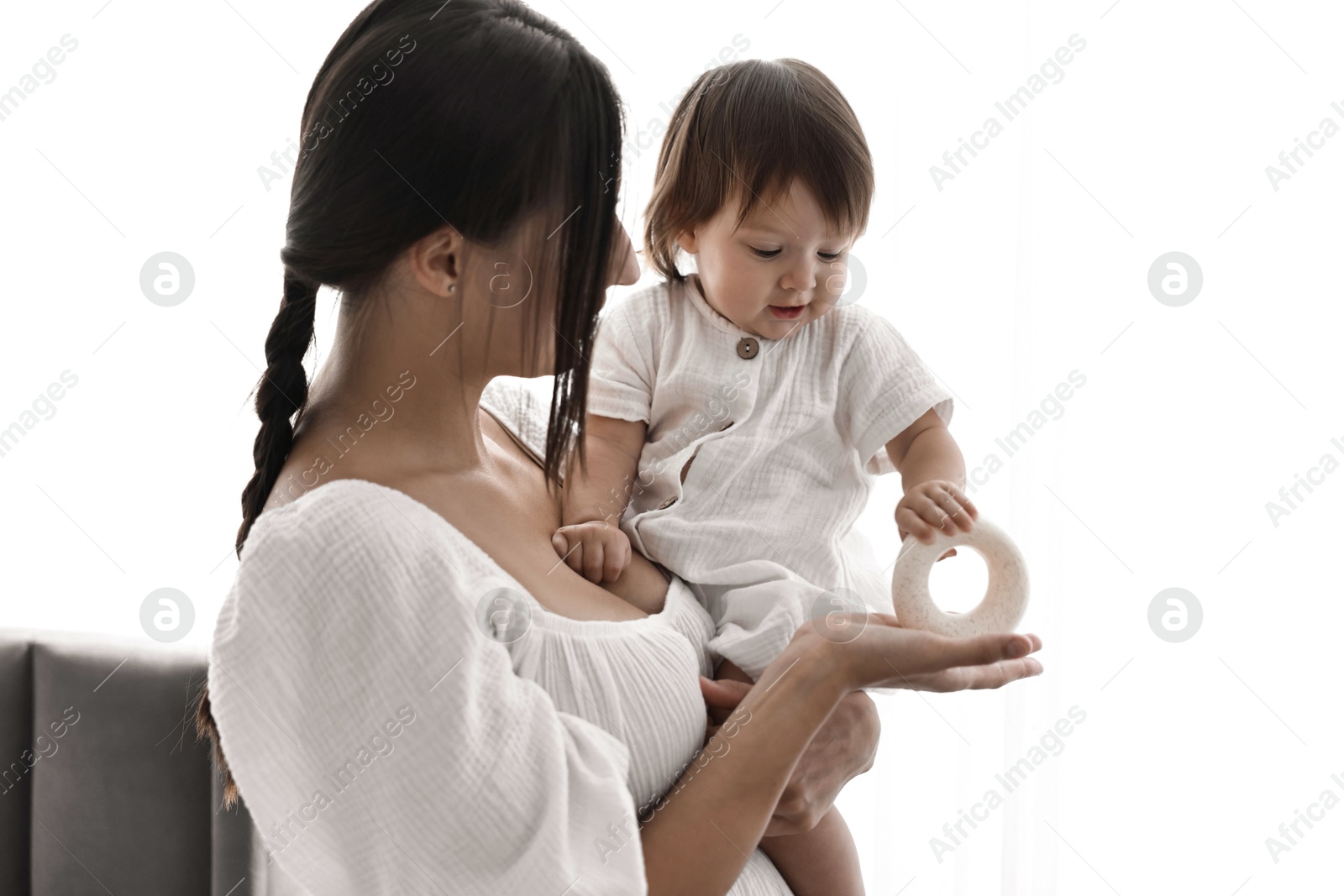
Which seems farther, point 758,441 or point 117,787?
point 117,787

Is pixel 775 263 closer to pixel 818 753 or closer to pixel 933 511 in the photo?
pixel 933 511

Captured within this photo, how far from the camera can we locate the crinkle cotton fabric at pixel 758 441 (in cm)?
111

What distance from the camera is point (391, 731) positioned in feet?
2.43

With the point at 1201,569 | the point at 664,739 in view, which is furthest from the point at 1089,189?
the point at 664,739

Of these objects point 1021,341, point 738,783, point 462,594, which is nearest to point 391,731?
point 462,594

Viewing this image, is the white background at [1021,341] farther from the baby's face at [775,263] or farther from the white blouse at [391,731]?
the white blouse at [391,731]

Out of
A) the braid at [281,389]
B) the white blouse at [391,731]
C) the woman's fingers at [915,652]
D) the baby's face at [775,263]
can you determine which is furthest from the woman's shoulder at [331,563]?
the baby's face at [775,263]

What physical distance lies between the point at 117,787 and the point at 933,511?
1435 mm

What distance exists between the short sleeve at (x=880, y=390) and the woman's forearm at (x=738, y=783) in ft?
1.06

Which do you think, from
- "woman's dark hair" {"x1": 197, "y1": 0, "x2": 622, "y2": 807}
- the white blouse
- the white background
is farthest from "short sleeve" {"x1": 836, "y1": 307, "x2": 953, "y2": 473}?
the white background

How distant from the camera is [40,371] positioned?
84.6 inches

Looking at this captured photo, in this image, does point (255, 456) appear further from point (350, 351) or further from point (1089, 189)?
point (1089, 189)

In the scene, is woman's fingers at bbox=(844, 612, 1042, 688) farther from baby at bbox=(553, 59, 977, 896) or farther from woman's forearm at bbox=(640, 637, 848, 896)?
baby at bbox=(553, 59, 977, 896)

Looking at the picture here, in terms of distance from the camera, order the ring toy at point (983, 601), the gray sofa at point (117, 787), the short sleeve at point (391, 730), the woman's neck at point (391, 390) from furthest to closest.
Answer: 1. the gray sofa at point (117, 787)
2. the ring toy at point (983, 601)
3. the woman's neck at point (391, 390)
4. the short sleeve at point (391, 730)
